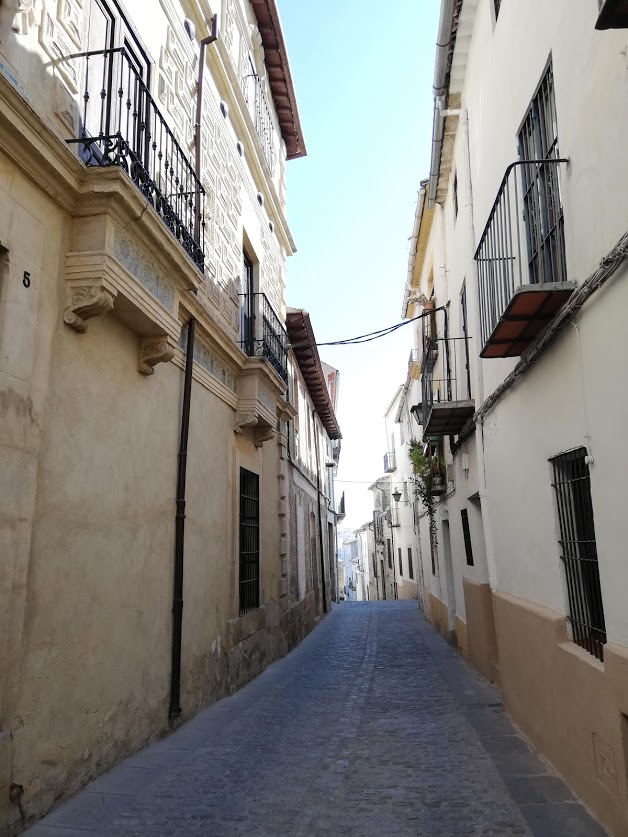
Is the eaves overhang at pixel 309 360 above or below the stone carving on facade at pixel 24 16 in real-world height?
above

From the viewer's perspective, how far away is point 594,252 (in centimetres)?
406

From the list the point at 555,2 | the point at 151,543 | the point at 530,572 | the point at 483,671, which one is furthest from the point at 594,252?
the point at 483,671

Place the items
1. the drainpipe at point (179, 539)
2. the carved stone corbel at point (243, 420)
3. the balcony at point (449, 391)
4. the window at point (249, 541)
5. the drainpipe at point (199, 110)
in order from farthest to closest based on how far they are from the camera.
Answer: the window at point (249, 541) → the carved stone corbel at point (243, 420) → the balcony at point (449, 391) → the drainpipe at point (199, 110) → the drainpipe at point (179, 539)

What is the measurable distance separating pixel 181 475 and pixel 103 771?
2.72m

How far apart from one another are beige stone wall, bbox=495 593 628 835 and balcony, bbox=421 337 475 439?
117 inches

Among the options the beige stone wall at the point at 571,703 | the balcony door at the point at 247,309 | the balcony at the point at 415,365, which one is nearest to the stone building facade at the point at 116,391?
the balcony door at the point at 247,309

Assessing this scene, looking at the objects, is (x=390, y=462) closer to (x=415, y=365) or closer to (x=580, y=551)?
(x=415, y=365)

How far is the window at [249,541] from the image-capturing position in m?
9.21

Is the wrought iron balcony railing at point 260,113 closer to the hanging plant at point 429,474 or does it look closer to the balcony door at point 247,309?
the balcony door at point 247,309

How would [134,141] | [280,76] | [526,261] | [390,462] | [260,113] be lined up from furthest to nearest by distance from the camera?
[390,462] → [280,76] → [260,113] → [134,141] → [526,261]

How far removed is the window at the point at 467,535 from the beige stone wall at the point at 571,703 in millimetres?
3504

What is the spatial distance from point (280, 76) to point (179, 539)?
30.8ft

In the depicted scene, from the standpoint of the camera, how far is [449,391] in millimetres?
10609

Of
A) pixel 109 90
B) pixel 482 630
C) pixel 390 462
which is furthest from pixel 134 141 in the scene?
pixel 390 462
